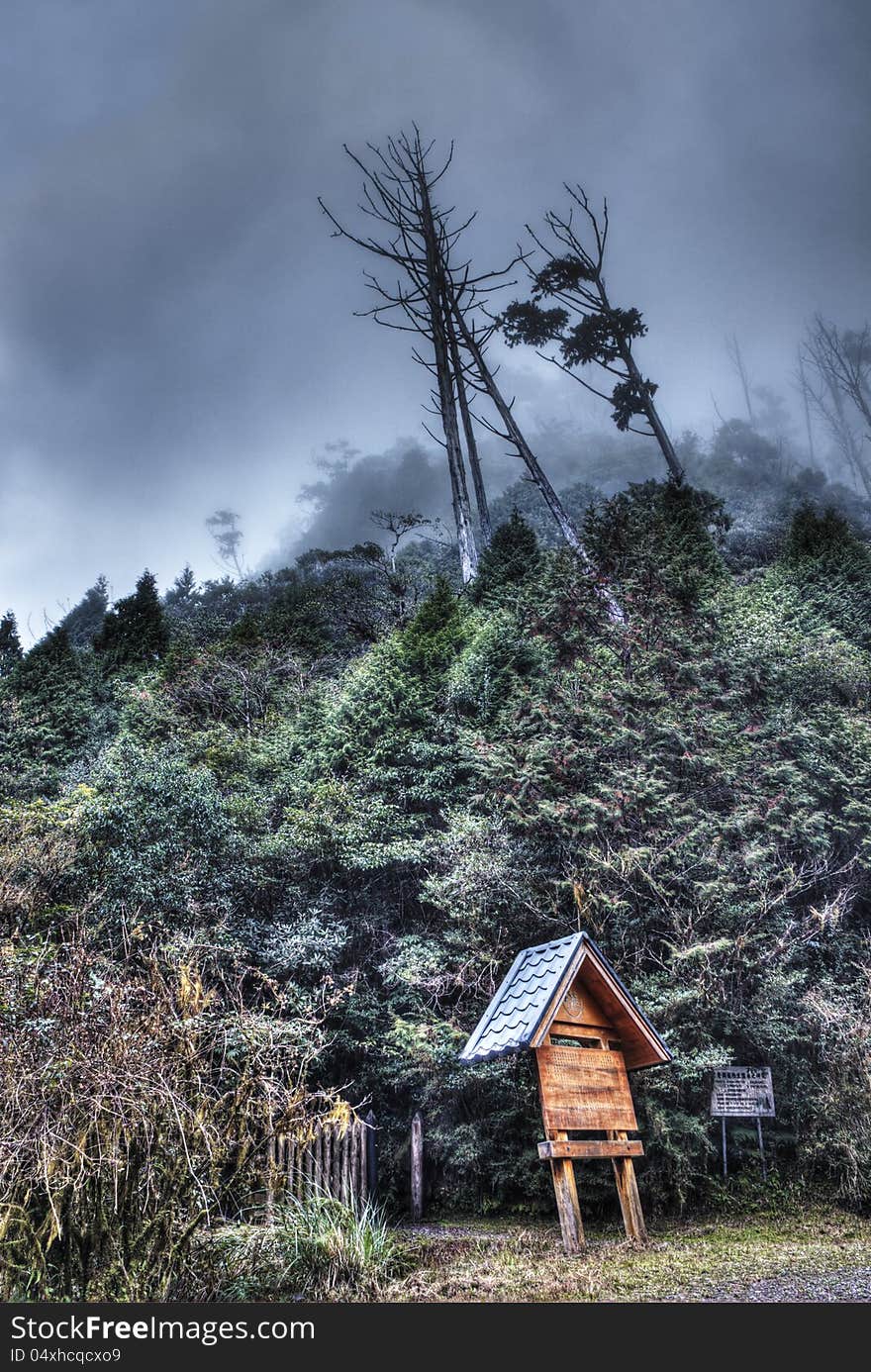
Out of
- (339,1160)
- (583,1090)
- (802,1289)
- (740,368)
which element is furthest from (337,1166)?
(740,368)

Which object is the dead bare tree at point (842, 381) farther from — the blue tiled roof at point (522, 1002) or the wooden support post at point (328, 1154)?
the wooden support post at point (328, 1154)

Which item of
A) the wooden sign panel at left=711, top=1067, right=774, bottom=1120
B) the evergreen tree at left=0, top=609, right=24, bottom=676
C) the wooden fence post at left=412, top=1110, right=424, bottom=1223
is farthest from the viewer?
the evergreen tree at left=0, top=609, right=24, bottom=676

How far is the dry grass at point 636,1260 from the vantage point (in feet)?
14.0

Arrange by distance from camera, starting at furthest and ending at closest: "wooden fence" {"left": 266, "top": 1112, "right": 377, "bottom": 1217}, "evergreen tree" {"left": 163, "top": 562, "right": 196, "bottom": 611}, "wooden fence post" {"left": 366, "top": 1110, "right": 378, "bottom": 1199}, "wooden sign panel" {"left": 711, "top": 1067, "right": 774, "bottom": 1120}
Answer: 1. "evergreen tree" {"left": 163, "top": 562, "right": 196, "bottom": 611}
2. "wooden fence post" {"left": 366, "top": 1110, "right": 378, "bottom": 1199}
3. "wooden fence" {"left": 266, "top": 1112, "right": 377, "bottom": 1217}
4. "wooden sign panel" {"left": 711, "top": 1067, "right": 774, "bottom": 1120}

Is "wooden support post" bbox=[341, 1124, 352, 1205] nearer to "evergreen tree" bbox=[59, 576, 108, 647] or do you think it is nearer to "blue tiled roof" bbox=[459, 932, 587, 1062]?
"blue tiled roof" bbox=[459, 932, 587, 1062]

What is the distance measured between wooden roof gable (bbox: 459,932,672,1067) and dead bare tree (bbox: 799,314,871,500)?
30664mm

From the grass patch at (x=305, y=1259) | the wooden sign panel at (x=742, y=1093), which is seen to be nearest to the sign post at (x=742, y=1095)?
the wooden sign panel at (x=742, y=1093)

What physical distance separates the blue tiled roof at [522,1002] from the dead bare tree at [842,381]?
3080cm

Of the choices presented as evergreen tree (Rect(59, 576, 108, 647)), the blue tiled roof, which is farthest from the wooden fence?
→ evergreen tree (Rect(59, 576, 108, 647))

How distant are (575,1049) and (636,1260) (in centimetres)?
132

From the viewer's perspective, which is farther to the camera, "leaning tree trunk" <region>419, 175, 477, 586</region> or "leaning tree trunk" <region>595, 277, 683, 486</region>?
"leaning tree trunk" <region>595, 277, 683, 486</region>

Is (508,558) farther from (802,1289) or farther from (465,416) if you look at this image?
(802,1289)

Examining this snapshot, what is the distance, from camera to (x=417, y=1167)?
886 centimetres

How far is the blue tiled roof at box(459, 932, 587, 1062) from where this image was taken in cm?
530
